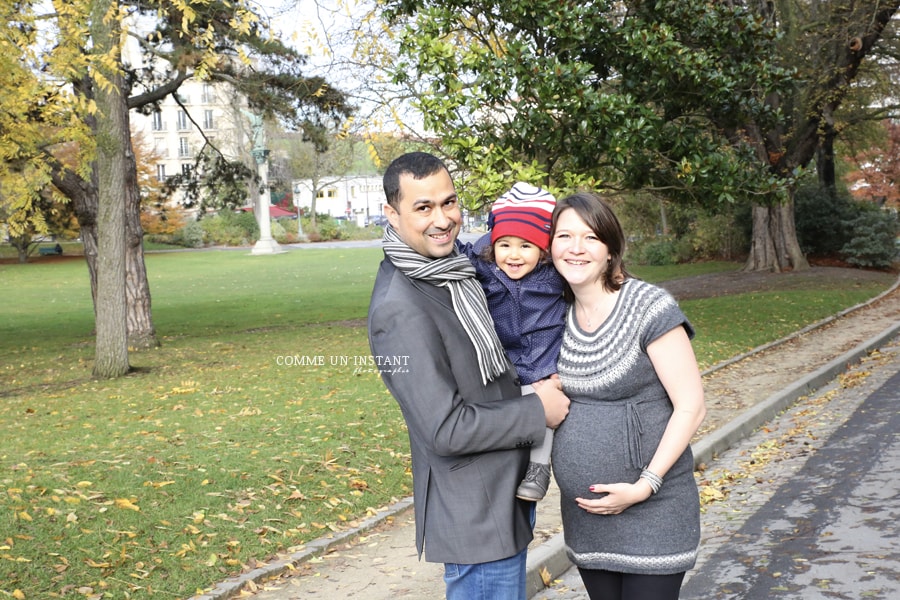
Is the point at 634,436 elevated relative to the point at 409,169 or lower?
lower

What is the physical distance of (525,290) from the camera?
2898 millimetres

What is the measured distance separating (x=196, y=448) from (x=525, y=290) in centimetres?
624

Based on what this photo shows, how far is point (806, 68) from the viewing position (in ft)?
80.6

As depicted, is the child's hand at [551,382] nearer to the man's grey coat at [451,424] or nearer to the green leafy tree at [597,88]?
the man's grey coat at [451,424]

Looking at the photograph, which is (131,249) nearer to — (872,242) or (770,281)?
(770,281)

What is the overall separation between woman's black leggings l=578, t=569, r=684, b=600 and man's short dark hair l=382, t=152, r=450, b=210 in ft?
4.64

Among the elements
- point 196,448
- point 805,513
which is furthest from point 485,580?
point 196,448

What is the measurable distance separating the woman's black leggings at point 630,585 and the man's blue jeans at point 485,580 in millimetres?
409

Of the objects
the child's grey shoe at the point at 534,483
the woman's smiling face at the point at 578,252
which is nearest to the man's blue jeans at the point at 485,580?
the child's grey shoe at the point at 534,483

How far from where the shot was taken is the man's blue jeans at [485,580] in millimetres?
2639

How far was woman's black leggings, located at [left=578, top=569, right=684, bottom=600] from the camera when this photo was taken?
285 centimetres

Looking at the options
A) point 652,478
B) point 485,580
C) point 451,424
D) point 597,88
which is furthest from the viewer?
point 597,88

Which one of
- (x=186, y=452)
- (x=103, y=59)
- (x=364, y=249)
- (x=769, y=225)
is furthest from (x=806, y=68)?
(x=364, y=249)

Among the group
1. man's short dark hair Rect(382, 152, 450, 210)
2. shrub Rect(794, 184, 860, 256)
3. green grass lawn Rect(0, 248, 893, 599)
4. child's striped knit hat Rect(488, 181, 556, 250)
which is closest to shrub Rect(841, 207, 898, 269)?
shrub Rect(794, 184, 860, 256)
